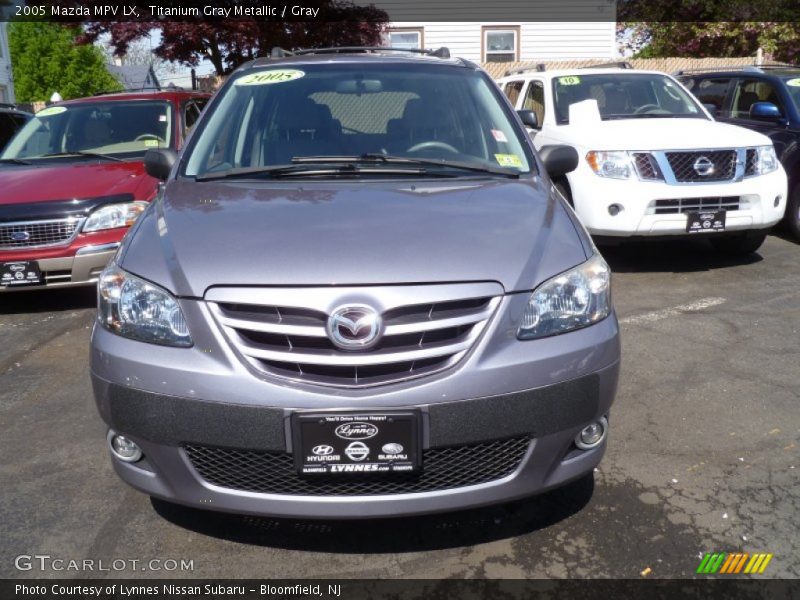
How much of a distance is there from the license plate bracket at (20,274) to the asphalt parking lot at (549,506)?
961 millimetres

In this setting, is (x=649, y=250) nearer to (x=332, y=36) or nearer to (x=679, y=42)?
(x=332, y=36)

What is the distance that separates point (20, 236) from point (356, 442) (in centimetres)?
419

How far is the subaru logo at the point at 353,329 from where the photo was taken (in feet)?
7.32

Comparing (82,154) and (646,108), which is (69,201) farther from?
(646,108)

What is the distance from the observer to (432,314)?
2293 mm

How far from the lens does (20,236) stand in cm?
542

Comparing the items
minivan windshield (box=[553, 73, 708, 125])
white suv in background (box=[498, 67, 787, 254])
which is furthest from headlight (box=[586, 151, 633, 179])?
minivan windshield (box=[553, 73, 708, 125])

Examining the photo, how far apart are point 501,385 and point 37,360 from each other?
3.59 m

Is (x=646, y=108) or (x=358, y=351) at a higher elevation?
(x=646, y=108)

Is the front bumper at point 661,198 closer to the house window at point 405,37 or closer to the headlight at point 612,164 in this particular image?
the headlight at point 612,164

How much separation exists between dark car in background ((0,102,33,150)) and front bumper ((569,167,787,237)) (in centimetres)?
682

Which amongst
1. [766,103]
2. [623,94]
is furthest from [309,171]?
[766,103]

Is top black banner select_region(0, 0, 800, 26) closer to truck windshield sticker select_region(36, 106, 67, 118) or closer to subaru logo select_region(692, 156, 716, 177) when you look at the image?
truck windshield sticker select_region(36, 106, 67, 118)

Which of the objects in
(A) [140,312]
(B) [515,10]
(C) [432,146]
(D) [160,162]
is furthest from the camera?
(B) [515,10]
